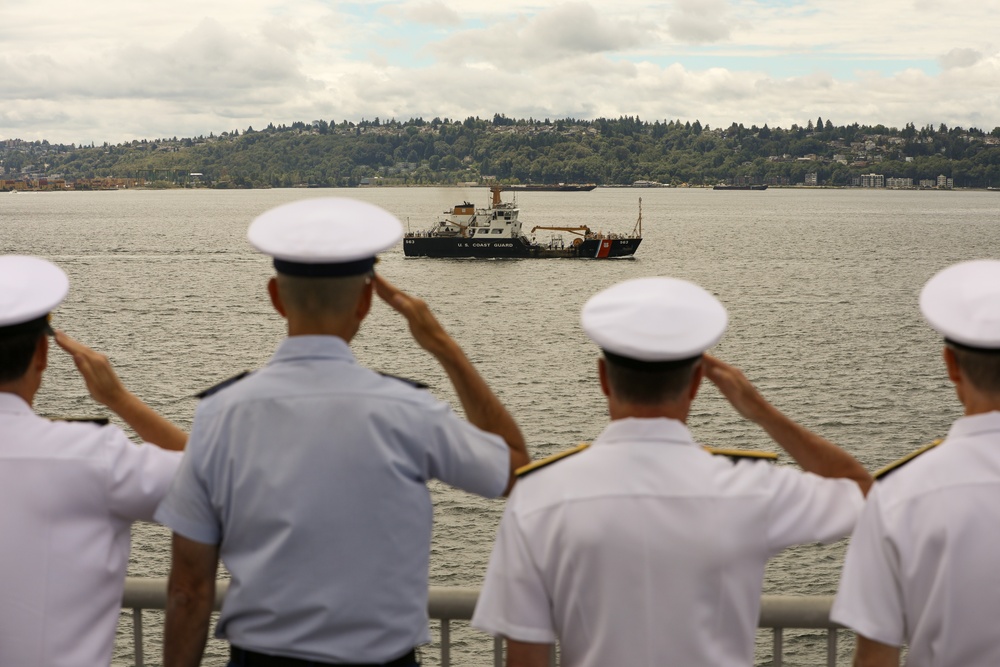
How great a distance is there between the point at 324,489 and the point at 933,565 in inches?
54.0

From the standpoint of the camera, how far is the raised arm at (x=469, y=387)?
270 centimetres

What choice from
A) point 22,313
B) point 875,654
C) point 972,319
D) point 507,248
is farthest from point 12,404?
point 507,248

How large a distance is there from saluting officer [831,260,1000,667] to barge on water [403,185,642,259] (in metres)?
90.0

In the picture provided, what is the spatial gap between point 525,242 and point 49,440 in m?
93.2

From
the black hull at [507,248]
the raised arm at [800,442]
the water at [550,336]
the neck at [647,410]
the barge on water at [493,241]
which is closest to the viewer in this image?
the neck at [647,410]

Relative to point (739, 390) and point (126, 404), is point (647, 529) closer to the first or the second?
point (739, 390)

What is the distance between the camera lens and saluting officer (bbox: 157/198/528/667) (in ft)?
8.42

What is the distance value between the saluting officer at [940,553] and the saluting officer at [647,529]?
11 cm

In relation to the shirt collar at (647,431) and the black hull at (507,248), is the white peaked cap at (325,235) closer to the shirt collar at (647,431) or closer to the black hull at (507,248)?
the shirt collar at (647,431)

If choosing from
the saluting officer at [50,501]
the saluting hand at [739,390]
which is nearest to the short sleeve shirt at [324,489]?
the saluting officer at [50,501]

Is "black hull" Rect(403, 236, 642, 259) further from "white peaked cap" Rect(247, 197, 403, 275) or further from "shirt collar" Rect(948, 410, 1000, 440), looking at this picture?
"shirt collar" Rect(948, 410, 1000, 440)

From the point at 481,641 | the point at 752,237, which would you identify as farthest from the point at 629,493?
the point at 752,237

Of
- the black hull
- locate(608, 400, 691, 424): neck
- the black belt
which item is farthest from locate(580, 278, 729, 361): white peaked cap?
the black hull

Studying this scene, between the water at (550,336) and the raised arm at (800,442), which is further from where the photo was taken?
the water at (550,336)
